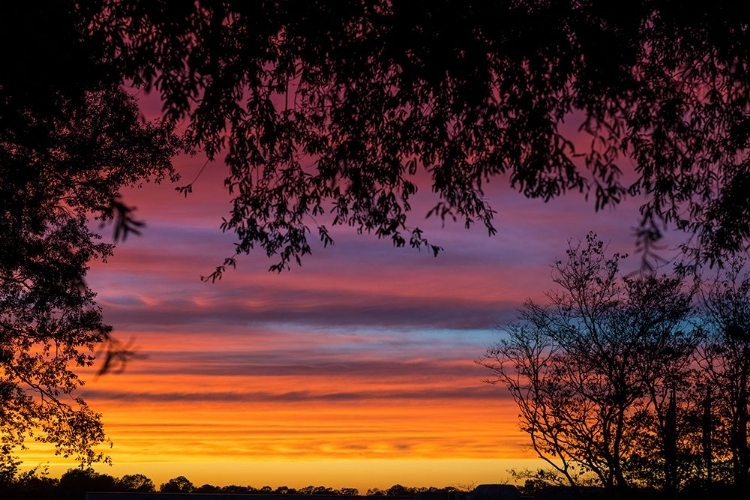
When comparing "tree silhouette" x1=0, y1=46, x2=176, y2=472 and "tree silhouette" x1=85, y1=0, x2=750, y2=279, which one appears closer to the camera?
"tree silhouette" x1=85, y1=0, x2=750, y2=279

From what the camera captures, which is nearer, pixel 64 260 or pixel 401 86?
pixel 401 86

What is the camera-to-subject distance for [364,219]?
39.0 ft

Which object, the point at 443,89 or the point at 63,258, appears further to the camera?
the point at 63,258

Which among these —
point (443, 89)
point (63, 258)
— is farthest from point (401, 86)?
point (63, 258)

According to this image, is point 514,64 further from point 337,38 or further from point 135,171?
point 135,171

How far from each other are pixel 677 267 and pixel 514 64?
14.5 feet

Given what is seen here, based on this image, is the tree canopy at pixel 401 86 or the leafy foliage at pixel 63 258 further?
the leafy foliage at pixel 63 258

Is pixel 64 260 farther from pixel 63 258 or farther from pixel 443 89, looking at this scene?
pixel 443 89

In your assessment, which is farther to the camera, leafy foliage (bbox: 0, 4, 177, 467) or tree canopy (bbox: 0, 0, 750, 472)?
leafy foliage (bbox: 0, 4, 177, 467)

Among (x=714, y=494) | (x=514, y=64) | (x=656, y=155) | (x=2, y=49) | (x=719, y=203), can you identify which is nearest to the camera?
(x=2, y=49)

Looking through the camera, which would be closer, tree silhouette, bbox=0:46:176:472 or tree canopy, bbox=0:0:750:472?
tree canopy, bbox=0:0:750:472

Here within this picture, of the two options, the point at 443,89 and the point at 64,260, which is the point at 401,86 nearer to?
the point at 443,89

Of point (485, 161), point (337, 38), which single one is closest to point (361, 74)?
point (337, 38)

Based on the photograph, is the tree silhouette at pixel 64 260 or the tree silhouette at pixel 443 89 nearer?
the tree silhouette at pixel 443 89
